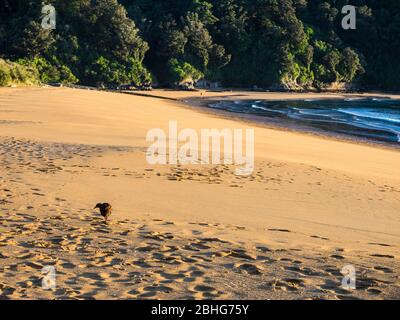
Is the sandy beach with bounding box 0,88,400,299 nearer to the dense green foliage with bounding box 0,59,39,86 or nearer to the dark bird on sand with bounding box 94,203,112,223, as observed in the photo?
the dark bird on sand with bounding box 94,203,112,223

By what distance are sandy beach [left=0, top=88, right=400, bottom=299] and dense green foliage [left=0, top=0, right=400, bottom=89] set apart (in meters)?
65.0

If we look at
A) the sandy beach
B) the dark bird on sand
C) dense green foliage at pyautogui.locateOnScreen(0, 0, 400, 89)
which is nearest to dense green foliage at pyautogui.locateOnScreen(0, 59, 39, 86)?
dense green foliage at pyautogui.locateOnScreen(0, 0, 400, 89)

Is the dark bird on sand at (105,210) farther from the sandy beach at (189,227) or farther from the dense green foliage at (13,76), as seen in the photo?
the dense green foliage at (13,76)

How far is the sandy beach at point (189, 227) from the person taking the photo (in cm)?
629

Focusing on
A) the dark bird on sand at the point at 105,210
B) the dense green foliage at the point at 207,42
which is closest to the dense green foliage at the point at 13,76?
the dense green foliage at the point at 207,42

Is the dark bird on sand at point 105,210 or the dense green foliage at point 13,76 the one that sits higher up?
the dense green foliage at point 13,76

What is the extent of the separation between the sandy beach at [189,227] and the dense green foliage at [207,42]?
213 feet

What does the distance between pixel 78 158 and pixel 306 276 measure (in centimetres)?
967

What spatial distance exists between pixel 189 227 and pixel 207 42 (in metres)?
92.5

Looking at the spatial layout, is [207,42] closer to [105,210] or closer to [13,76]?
[13,76]

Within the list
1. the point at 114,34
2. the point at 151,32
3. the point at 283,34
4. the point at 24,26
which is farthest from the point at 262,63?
the point at 24,26

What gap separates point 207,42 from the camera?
97.9 metres

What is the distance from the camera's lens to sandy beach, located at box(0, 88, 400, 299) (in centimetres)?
629

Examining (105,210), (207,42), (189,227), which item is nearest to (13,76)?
(207,42)
